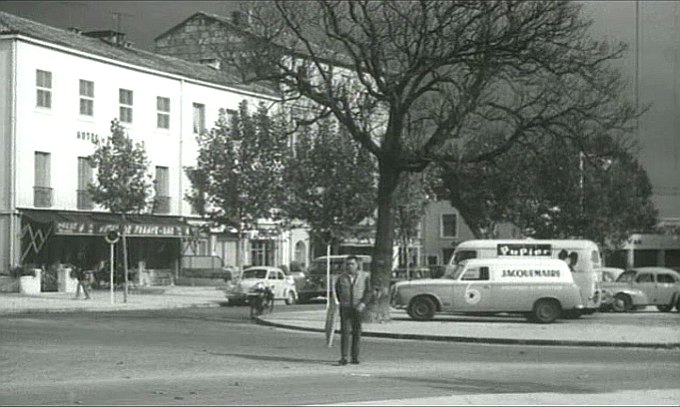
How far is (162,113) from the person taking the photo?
187ft

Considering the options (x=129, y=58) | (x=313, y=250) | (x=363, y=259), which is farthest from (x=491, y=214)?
(x=129, y=58)

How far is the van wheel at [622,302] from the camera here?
38.1 metres

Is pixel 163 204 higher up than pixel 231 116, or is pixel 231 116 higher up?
pixel 231 116

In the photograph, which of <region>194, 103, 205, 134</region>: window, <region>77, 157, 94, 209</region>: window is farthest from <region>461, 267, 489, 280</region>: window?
<region>194, 103, 205, 134</region>: window

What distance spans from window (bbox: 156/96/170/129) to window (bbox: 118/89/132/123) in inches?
78.5

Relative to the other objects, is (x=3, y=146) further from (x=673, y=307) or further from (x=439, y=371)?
(x=439, y=371)

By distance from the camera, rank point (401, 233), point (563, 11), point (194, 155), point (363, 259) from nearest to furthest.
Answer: point (563, 11) < point (363, 259) < point (194, 155) < point (401, 233)

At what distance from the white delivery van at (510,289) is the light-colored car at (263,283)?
11500 millimetres

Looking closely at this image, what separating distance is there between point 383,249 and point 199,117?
32.5 m

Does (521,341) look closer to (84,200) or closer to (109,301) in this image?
(109,301)

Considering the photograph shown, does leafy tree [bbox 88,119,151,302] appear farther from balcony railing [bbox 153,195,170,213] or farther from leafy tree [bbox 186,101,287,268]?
→ balcony railing [bbox 153,195,170,213]

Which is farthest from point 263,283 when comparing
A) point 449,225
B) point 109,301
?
point 449,225

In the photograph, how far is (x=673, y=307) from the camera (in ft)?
128

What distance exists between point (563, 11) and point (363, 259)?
67.6 ft
